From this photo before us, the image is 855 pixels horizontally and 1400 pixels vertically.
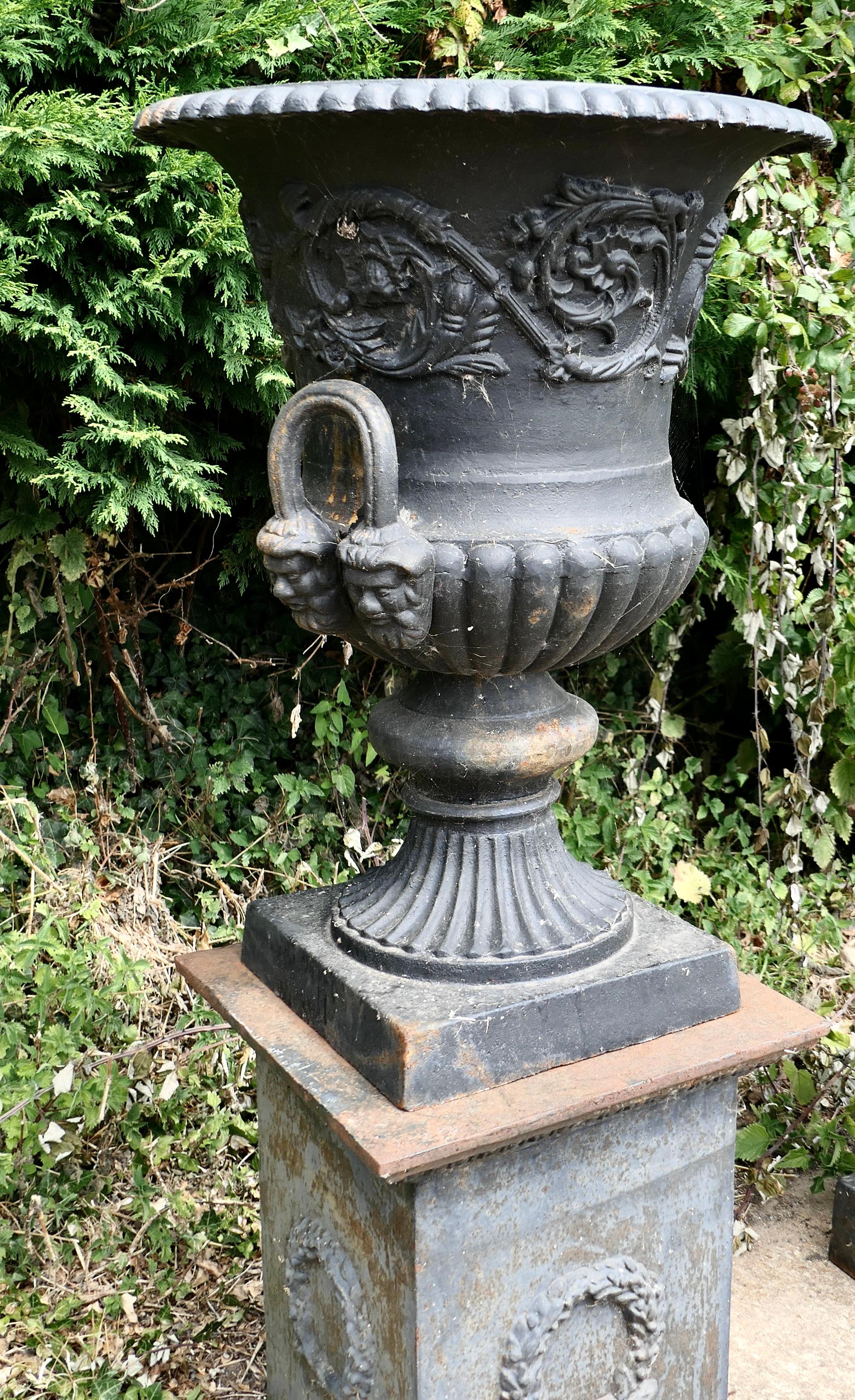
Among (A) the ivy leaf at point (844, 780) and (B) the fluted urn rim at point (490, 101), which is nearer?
(B) the fluted urn rim at point (490, 101)

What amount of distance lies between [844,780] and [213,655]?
6.26ft

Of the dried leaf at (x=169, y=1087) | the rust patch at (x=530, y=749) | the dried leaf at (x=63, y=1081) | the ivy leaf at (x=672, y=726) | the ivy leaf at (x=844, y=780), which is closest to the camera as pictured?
the rust patch at (x=530, y=749)

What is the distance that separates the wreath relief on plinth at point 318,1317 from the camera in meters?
1.66

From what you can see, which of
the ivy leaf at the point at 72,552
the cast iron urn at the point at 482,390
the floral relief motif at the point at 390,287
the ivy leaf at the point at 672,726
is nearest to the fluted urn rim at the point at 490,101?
the cast iron urn at the point at 482,390

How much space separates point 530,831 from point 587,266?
768 millimetres

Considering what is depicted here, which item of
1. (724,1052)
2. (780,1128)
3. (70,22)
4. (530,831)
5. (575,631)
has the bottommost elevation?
(780,1128)

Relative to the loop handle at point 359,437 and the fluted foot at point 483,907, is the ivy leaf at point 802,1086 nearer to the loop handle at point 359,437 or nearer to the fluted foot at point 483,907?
the fluted foot at point 483,907

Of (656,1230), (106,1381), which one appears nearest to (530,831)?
(656,1230)

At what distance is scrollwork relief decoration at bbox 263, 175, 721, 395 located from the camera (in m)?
1.32

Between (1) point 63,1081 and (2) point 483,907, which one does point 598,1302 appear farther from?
(1) point 63,1081

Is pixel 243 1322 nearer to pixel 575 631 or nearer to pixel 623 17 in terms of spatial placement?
pixel 575 631

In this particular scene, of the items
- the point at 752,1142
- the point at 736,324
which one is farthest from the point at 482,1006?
the point at 736,324

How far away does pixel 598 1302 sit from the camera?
65.4 inches

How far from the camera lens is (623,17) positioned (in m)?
2.82
